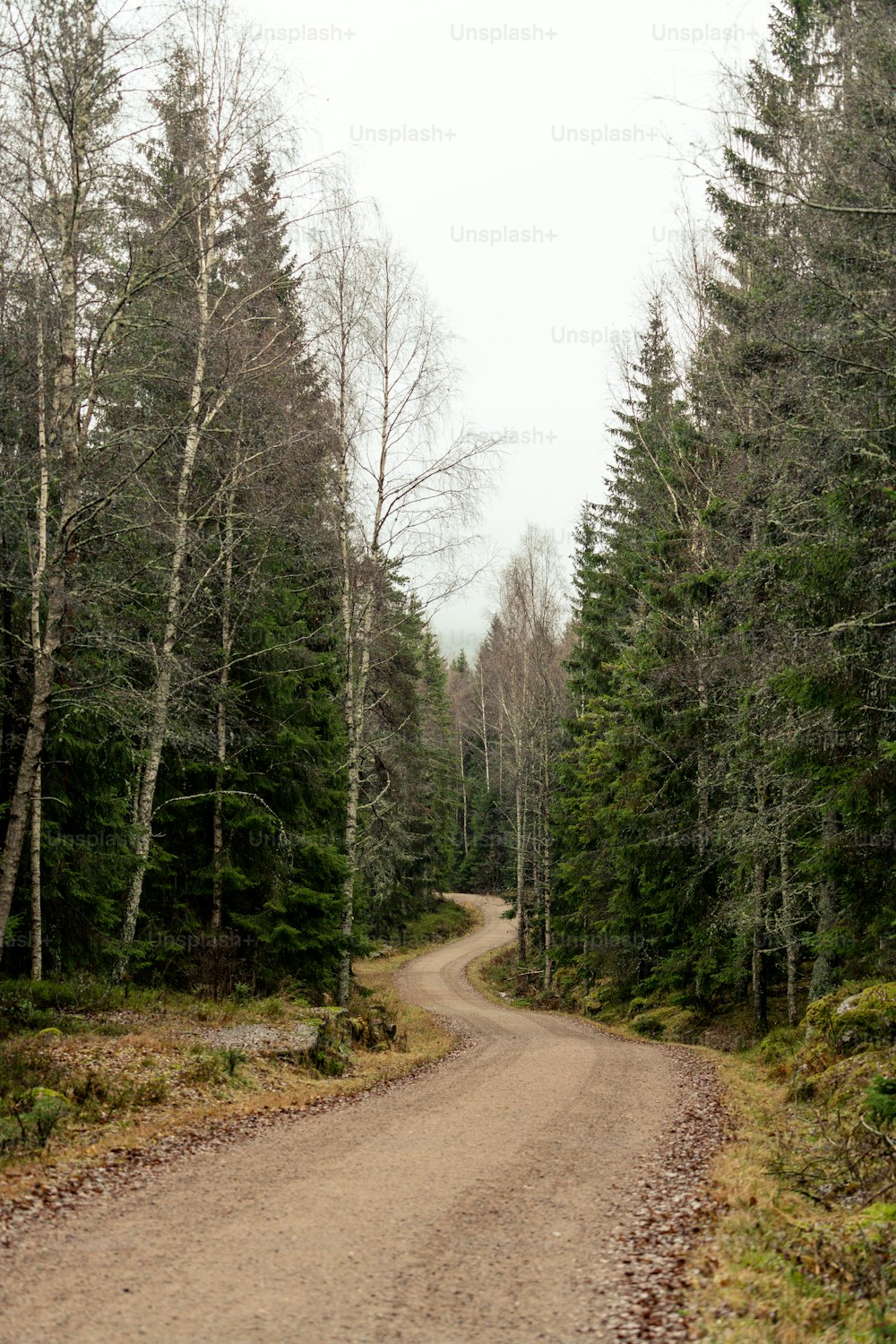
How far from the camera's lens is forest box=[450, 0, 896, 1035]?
955 cm

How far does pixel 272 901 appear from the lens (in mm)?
15602

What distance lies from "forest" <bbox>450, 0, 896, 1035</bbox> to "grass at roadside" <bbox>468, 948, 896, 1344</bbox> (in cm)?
186

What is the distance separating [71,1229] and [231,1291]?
4.61 ft

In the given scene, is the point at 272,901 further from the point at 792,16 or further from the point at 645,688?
the point at 792,16

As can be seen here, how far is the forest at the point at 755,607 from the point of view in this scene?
31.3ft

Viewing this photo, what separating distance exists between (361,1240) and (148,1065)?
15.3ft

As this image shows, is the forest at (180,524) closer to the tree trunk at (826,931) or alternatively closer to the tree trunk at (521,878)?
the tree trunk at (826,931)

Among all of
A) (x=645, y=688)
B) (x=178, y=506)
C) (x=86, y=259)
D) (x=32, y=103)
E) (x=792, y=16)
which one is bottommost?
(x=645, y=688)

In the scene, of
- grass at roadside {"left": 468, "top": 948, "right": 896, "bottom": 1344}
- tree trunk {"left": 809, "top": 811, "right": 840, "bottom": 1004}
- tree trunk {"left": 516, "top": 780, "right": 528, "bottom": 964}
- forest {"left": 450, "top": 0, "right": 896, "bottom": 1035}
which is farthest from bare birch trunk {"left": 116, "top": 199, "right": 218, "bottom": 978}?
tree trunk {"left": 516, "top": 780, "right": 528, "bottom": 964}

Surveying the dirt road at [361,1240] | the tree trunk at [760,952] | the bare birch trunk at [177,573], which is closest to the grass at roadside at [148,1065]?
the dirt road at [361,1240]

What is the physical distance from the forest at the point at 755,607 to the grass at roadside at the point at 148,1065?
6.45 metres

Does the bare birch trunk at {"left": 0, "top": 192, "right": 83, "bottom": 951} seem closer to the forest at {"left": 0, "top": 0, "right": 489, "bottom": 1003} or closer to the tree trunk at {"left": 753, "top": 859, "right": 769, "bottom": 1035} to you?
the forest at {"left": 0, "top": 0, "right": 489, "bottom": 1003}

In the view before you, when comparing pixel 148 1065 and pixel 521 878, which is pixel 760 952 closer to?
pixel 148 1065

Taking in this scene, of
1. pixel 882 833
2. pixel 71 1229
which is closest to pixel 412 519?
pixel 882 833
